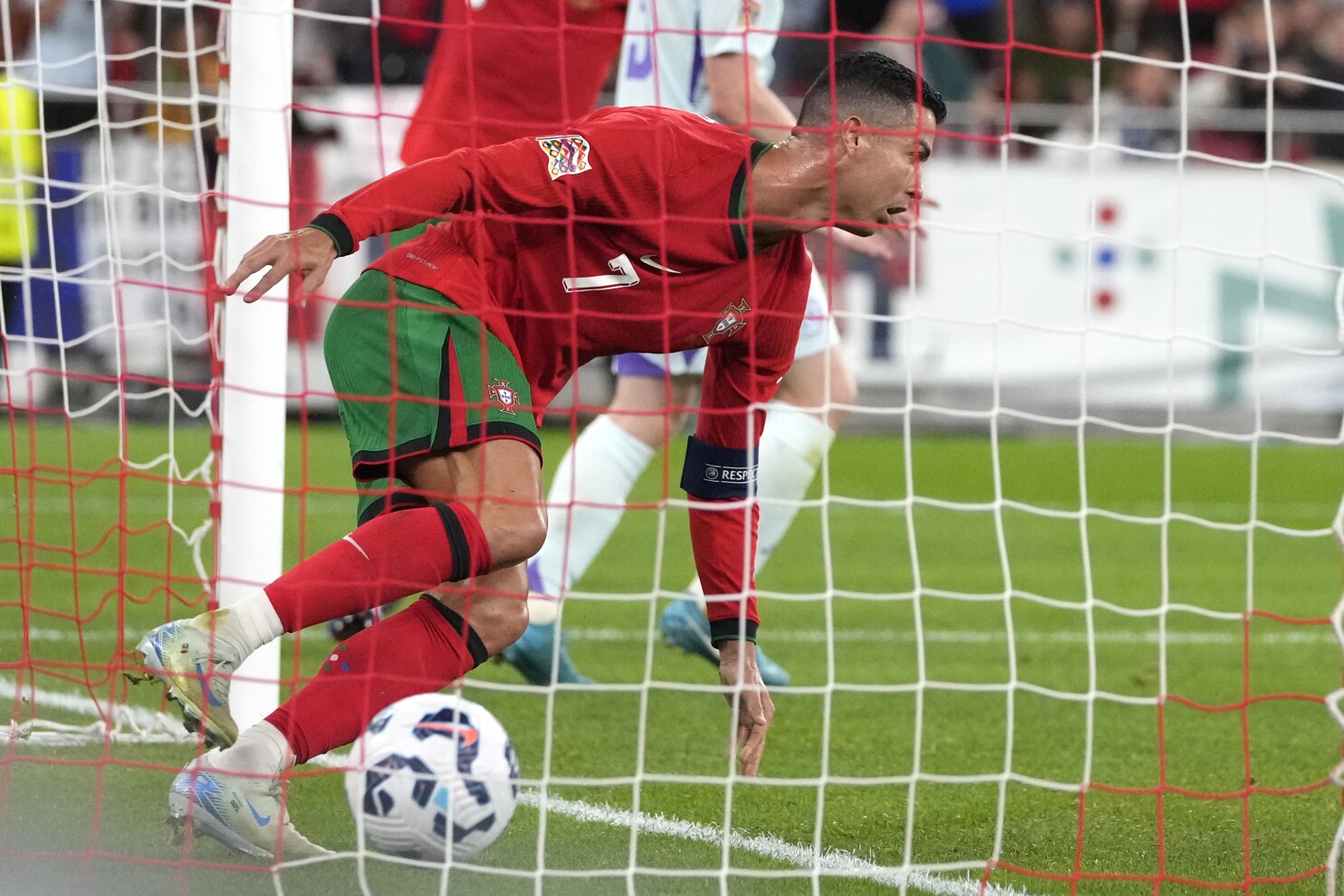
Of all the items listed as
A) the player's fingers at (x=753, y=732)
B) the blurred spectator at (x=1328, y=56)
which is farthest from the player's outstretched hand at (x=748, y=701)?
the blurred spectator at (x=1328, y=56)

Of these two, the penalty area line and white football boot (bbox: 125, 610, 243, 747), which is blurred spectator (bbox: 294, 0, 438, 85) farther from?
white football boot (bbox: 125, 610, 243, 747)

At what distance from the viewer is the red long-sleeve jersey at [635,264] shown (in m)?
2.98

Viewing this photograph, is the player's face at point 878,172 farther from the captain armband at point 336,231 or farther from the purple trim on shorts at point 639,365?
the purple trim on shorts at point 639,365

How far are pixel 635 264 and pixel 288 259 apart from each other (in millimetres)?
735

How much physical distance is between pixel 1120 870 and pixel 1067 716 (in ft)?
4.24

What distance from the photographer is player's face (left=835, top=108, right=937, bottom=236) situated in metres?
3.05

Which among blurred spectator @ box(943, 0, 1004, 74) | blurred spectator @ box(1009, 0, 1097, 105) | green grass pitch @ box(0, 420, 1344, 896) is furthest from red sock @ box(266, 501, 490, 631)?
blurred spectator @ box(943, 0, 1004, 74)

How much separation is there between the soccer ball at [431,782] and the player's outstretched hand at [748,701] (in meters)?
0.54

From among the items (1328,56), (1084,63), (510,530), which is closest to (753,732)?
(510,530)

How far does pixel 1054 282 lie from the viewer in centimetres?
988

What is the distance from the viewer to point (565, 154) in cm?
298

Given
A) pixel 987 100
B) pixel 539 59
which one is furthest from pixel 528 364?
pixel 987 100

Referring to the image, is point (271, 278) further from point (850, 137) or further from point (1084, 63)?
point (1084, 63)

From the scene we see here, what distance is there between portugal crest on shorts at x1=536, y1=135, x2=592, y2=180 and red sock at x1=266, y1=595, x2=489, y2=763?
0.82m
